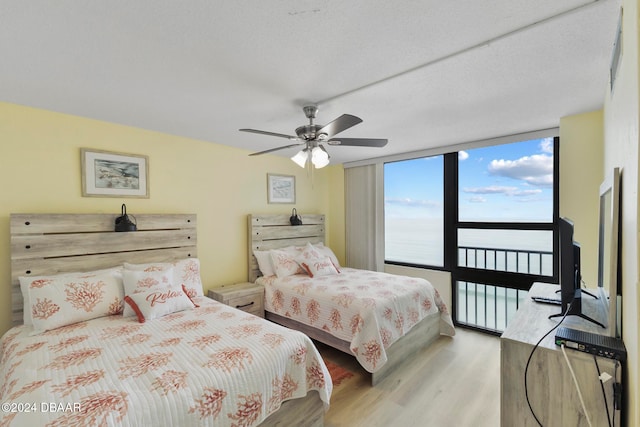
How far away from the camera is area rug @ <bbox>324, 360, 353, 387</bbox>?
2434 millimetres

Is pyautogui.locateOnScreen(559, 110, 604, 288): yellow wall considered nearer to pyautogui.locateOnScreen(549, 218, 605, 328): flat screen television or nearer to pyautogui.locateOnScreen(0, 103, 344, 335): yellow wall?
pyautogui.locateOnScreen(549, 218, 605, 328): flat screen television

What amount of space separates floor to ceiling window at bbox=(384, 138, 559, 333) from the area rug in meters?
1.85

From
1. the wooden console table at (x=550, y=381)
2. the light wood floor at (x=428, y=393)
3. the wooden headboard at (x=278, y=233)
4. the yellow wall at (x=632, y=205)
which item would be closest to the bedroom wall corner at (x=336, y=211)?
the wooden headboard at (x=278, y=233)

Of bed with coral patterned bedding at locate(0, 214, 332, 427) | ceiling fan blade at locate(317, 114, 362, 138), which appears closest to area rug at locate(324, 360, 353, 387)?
bed with coral patterned bedding at locate(0, 214, 332, 427)

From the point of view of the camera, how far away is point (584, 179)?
2.41 meters

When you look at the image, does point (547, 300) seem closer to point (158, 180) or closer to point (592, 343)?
point (592, 343)

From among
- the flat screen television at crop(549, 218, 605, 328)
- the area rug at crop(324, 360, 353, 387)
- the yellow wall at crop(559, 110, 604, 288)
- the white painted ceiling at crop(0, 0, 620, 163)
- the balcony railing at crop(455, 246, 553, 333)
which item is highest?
the white painted ceiling at crop(0, 0, 620, 163)

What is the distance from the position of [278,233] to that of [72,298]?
2.27 meters

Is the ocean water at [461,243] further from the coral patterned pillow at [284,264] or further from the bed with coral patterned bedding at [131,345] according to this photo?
the bed with coral patterned bedding at [131,345]

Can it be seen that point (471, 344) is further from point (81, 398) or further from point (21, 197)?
point (21, 197)

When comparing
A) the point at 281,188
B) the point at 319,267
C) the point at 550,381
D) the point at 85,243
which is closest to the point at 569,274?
the point at 550,381

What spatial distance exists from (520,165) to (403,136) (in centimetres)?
140

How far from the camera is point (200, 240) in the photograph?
3.19 m

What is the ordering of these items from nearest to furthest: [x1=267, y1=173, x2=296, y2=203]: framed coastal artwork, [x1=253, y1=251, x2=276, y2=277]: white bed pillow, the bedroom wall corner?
1. [x1=253, y1=251, x2=276, y2=277]: white bed pillow
2. [x1=267, y1=173, x2=296, y2=203]: framed coastal artwork
3. the bedroom wall corner
